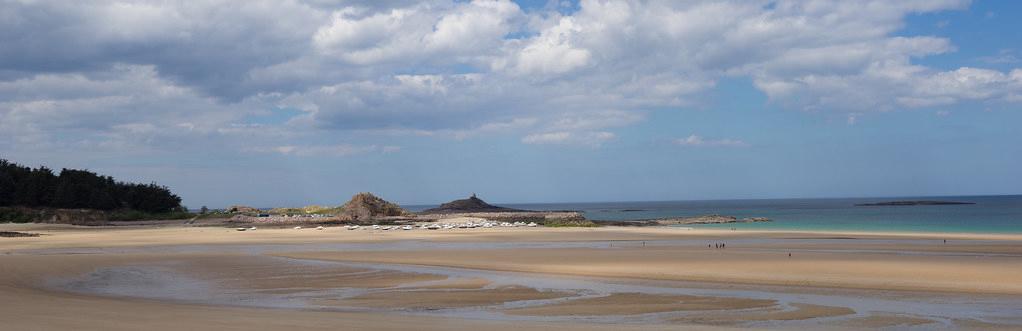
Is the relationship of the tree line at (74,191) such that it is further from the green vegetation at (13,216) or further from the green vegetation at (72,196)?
the green vegetation at (13,216)

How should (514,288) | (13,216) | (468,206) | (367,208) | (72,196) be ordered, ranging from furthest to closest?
(468,206)
(367,208)
(72,196)
(13,216)
(514,288)

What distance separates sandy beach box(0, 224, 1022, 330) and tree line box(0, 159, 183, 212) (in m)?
40.8

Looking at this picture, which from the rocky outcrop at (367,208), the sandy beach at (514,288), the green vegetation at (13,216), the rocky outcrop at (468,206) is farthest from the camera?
the rocky outcrop at (468,206)

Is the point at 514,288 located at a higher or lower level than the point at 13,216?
lower

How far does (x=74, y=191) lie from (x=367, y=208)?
26.2m

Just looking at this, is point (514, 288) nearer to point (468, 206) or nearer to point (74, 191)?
point (74, 191)

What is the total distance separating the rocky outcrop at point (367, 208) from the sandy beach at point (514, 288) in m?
39.5

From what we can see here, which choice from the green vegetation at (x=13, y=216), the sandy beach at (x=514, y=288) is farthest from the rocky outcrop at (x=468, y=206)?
the sandy beach at (x=514, y=288)

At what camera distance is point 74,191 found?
71.9 m

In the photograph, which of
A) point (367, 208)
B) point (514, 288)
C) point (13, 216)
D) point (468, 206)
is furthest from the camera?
point (468, 206)

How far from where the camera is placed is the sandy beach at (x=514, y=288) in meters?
13.5

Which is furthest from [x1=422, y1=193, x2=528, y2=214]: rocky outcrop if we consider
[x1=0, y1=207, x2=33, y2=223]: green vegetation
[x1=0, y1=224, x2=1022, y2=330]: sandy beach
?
[x1=0, y1=224, x2=1022, y2=330]: sandy beach

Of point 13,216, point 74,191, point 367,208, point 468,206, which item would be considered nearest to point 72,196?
point 74,191

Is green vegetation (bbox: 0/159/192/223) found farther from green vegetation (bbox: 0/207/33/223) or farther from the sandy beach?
the sandy beach
